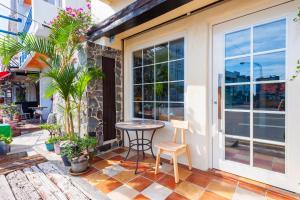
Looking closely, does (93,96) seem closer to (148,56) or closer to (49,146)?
(148,56)

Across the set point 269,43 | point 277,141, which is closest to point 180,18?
point 269,43

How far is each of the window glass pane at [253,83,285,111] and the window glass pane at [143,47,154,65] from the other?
2179mm

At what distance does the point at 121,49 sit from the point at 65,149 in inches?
106

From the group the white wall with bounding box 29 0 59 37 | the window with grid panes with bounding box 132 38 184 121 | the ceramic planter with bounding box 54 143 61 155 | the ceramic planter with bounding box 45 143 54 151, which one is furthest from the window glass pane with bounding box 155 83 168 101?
the white wall with bounding box 29 0 59 37

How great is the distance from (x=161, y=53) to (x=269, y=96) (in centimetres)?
215

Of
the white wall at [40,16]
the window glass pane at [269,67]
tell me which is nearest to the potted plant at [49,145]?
the white wall at [40,16]

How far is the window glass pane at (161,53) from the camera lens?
3.47 m

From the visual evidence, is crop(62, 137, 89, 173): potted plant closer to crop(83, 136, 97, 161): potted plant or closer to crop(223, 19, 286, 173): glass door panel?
crop(83, 136, 97, 161): potted plant

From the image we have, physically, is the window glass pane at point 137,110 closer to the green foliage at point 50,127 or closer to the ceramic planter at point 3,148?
the green foliage at point 50,127

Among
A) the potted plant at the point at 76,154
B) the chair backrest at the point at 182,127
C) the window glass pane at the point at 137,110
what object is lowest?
the potted plant at the point at 76,154

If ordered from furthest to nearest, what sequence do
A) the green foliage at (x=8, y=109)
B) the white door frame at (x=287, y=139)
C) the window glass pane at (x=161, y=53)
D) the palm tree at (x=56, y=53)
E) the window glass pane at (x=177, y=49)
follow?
the green foliage at (x=8, y=109) < the window glass pane at (x=161, y=53) < the window glass pane at (x=177, y=49) < the palm tree at (x=56, y=53) < the white door frame at (x=287, y=139)

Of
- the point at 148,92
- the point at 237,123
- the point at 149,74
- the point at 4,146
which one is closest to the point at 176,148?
the point at 237,123

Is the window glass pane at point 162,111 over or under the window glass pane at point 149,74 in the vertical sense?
under

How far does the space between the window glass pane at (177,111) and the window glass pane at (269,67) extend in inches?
52.7
